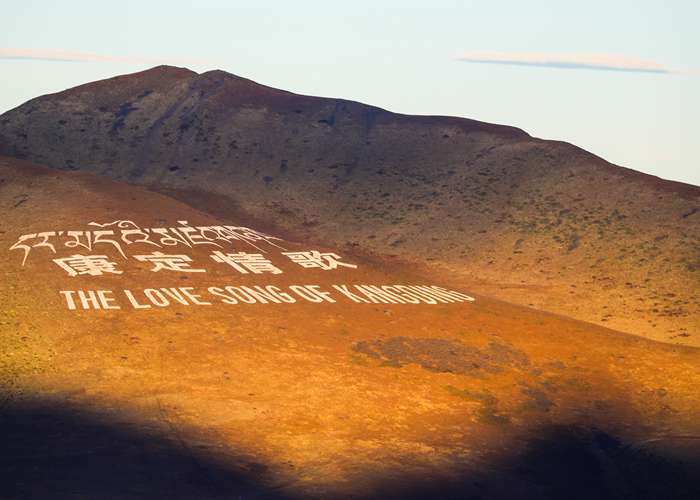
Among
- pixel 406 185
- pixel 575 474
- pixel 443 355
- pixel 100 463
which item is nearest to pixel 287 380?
pixel 443 355

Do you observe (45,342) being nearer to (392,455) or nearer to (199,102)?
(392,455)

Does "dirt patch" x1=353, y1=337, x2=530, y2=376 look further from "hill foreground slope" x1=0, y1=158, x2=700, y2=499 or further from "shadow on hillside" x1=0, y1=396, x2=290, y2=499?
"shadow on hillside" x1=0, y1=396, x2=290, y2=499

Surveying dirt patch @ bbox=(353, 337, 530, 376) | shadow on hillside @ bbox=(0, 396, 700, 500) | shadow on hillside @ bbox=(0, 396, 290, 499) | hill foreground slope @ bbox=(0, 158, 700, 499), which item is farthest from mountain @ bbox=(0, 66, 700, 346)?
shadow on hillside @ bbox=(0, 396, 290, 499)

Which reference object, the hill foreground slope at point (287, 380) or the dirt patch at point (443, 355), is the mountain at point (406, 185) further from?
the dirt patch at point (443, 355)

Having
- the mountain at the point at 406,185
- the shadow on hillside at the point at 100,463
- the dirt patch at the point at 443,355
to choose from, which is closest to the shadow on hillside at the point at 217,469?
the shadow on hillside at the point at 100,463

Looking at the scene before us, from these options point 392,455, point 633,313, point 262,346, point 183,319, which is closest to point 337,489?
point 392,455
